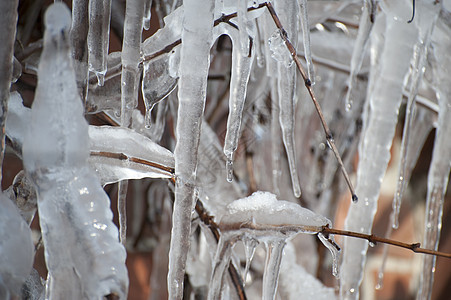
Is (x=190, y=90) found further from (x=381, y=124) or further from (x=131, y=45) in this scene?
(x=381, y=124)

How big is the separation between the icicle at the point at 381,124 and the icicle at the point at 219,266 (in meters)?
0.24

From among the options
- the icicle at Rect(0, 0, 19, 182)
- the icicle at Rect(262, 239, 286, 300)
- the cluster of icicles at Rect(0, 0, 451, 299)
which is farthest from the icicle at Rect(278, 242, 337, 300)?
the icicle at Rect(0, 0, 19, 182)

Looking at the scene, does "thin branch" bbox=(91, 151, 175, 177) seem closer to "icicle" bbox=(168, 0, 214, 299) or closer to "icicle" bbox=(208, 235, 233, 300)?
"icicle" bbox=(168, 0, 214, 299)

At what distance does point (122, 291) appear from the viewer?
418 mm

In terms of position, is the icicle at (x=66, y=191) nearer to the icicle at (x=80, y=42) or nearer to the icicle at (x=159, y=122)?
the icicle at (x=80, y=42)

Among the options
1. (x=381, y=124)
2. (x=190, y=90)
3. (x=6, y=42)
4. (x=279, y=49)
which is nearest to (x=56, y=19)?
(x=6, y=42)

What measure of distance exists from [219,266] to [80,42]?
32 centimetres

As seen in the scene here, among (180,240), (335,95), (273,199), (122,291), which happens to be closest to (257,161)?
(335,95)

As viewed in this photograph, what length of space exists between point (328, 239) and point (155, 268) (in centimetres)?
136

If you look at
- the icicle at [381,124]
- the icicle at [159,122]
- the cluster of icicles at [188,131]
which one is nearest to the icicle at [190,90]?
the cluster of icicles at [188,131]

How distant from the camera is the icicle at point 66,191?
412mm

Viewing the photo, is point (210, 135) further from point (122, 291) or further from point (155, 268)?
point (155, 268)

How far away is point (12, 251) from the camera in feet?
1.39

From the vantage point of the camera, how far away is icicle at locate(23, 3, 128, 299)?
0.41 m
